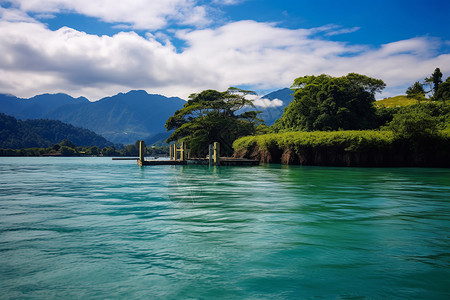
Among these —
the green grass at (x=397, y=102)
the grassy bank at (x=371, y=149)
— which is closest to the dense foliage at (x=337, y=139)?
the grassy bank at (x=371, y=149)

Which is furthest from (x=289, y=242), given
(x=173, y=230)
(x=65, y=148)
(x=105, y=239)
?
(x=65, y=148)

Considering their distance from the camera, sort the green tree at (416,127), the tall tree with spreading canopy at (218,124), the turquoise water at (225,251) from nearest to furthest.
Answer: the turquoise water at (225,251) < the green tree at (416,127) < the tall tree with spreading canopy at (218,124)

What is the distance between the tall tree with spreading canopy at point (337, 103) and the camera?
45250 millimetres

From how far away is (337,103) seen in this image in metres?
45.7

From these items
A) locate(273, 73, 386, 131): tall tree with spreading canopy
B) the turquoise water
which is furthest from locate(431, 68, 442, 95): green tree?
the turquoise water

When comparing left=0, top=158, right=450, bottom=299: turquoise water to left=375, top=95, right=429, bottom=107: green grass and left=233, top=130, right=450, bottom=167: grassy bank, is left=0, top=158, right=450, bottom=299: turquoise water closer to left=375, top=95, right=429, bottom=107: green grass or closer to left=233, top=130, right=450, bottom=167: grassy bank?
left=233, top=130, right=450, bottom=167: grassy bank

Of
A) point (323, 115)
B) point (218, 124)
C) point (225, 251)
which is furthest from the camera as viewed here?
point (218, 124)

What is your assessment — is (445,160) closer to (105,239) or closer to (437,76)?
(105,239)

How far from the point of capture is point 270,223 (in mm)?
7719

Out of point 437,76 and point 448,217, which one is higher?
point 437,76

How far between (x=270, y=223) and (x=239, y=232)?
1139 mm

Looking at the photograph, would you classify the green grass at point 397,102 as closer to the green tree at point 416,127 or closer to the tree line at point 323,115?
the tree line at point 323,115

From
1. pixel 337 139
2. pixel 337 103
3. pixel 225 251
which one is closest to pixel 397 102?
pixel 337 103

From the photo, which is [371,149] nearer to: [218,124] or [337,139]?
[337,139]
